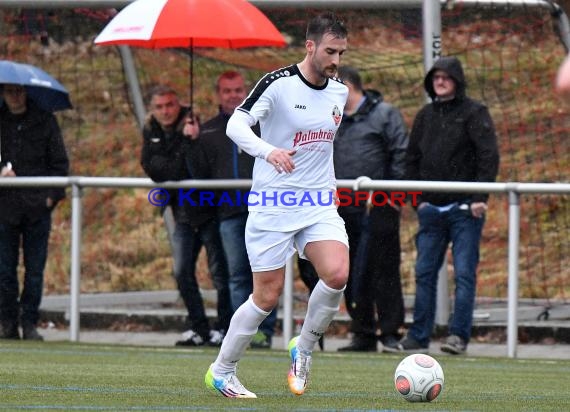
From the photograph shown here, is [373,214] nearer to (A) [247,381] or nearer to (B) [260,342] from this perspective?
(B) [260,342]

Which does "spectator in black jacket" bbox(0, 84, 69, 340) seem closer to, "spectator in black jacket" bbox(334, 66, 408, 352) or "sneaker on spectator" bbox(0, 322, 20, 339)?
"sneaker on spectator" bbox(0, 322, 20, 339)

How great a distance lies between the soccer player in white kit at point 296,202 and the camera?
8.14 m

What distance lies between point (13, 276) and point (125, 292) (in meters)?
2.41

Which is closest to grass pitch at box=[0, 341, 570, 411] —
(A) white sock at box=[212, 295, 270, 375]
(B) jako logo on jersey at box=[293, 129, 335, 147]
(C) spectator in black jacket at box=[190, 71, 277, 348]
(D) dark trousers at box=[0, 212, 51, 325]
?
(A) white sock at box=[212, 295, 270, 375]

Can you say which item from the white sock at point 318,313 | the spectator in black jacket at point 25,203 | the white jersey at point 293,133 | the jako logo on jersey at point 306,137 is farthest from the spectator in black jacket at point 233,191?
the jako logo on jersey at point 306,137

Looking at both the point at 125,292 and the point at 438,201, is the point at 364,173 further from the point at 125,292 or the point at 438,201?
the point at 125,292

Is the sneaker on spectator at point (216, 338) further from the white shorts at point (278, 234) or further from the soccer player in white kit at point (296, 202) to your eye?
the white shorts at point (278, 234)

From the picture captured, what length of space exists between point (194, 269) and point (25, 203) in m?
1.54

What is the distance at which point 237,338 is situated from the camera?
8.09m

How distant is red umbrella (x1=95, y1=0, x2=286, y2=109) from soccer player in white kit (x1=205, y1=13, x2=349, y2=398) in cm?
349

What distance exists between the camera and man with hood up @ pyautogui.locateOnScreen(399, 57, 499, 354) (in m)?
11.6

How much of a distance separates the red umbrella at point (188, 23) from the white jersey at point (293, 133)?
3.46m

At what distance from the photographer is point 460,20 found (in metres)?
14.1

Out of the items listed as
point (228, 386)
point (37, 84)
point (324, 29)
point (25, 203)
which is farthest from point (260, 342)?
point (324, 29)
